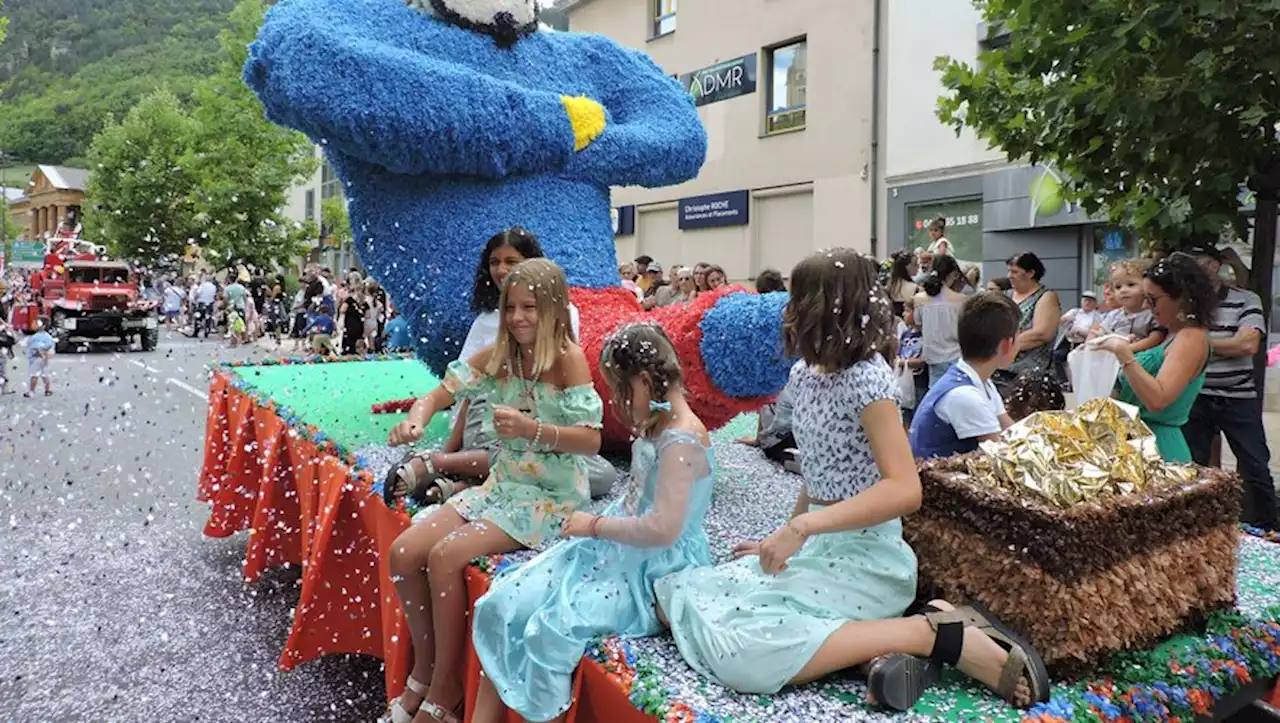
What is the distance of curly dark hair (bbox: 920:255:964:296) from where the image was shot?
16.1 feet

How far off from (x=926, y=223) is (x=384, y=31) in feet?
29.5

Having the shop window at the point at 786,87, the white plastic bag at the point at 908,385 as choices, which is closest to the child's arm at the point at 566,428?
the white plastic bag at the point at 908,385

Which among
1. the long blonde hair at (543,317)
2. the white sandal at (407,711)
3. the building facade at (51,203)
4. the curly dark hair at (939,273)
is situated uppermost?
the building facade at (51,203)

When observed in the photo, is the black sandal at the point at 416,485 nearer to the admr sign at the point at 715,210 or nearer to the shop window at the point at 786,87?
the shop window at the point at 786,87

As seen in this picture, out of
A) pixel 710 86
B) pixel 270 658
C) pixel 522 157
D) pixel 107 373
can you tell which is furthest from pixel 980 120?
pixel 107 373

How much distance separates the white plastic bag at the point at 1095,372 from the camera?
104 inches

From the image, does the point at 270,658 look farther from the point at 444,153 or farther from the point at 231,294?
the point at 231,294

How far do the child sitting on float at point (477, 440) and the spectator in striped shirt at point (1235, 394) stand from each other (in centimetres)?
236

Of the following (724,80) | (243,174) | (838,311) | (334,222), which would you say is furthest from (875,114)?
(334,222)

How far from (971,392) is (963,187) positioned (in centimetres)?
912

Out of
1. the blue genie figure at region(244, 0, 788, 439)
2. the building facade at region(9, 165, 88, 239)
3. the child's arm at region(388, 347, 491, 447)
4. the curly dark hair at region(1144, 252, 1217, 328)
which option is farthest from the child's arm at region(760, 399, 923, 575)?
the building facade at region(9, 165, 88, 239)

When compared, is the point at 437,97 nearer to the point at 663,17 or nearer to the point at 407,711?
the point at 407,711

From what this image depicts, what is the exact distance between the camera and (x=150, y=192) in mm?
16547

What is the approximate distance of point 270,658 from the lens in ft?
10.9
